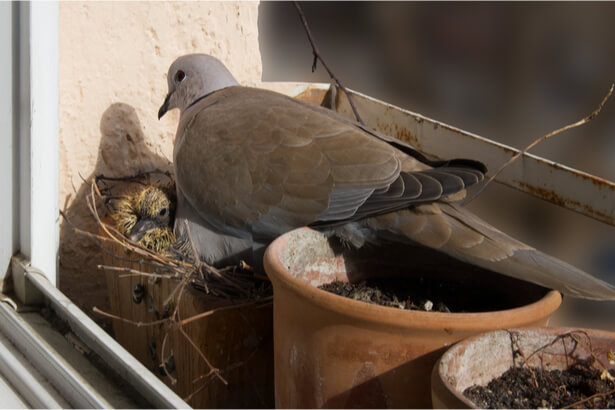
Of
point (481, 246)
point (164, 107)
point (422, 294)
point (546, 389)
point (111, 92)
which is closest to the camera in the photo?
point (546, 389)

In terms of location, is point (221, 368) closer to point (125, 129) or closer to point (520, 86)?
point (125, 129)

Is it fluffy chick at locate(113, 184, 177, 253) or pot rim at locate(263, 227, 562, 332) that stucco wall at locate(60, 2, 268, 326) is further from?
pot rim at locate(263, 227, 562, 332)

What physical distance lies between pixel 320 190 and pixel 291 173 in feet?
0.34

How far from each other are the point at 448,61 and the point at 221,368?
331 cm

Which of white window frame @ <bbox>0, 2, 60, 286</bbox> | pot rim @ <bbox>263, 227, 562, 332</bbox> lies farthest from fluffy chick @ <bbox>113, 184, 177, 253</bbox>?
pot rim @ <bbox>263, 227, 562, 332</bbox>

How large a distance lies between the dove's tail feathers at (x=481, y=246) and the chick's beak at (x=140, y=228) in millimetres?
855

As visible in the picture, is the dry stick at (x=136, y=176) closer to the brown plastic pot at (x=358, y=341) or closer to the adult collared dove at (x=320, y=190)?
the adult collared dove at (x=320, y=190)

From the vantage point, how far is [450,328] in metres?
1.24

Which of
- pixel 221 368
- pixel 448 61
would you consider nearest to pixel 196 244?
pixel 221 368

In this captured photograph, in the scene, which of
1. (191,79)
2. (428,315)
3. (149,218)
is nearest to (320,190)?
(428,315)

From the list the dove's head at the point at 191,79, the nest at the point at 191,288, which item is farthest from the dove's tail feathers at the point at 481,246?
the dove's head at the point at 191,79

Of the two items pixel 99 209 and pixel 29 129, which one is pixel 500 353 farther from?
pixel 99 209

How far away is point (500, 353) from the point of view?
123cm

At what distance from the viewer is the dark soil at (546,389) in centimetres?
118
